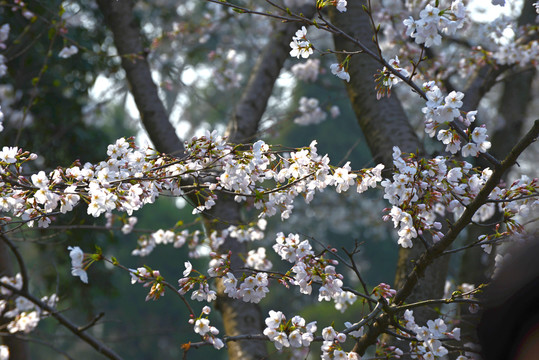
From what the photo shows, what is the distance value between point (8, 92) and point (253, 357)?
12.2ft

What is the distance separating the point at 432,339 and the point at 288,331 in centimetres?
56

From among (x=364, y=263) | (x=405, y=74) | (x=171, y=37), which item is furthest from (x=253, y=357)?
(x=364, y=263)

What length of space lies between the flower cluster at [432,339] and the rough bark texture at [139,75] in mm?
2449

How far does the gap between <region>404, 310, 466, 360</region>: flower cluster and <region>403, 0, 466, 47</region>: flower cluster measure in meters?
1.10

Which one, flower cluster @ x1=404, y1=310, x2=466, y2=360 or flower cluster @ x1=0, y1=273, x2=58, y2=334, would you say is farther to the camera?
flower cluster @ x1=0, y1=273, x2=58, y2=334

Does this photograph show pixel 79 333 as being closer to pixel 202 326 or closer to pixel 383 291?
pixel 202 326

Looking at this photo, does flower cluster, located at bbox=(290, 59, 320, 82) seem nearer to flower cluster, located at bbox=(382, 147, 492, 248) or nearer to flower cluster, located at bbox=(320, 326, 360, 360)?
flower cluster, located at bbox=(382, 147, 492, 248)

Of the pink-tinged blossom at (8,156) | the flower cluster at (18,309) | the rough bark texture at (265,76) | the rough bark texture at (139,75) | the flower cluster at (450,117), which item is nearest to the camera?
the flower cluster at (450,117)

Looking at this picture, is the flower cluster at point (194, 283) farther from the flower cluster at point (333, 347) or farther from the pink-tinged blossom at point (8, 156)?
the pink-tinged blossom at point (8, 156)

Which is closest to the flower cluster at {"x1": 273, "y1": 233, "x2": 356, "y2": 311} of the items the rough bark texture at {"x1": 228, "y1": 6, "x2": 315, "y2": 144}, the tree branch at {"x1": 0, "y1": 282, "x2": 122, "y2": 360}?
the tree branch at {"x1": 0, "y1": 282, "x2": 122, "y2": 360}

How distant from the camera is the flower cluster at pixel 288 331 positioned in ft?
6.86

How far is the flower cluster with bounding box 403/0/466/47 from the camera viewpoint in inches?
77.8

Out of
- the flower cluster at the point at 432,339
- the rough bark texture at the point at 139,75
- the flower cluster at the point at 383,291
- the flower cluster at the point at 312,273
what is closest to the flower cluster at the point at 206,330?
the flower cluster at the point at 312,273

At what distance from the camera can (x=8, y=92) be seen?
18.0 feet
